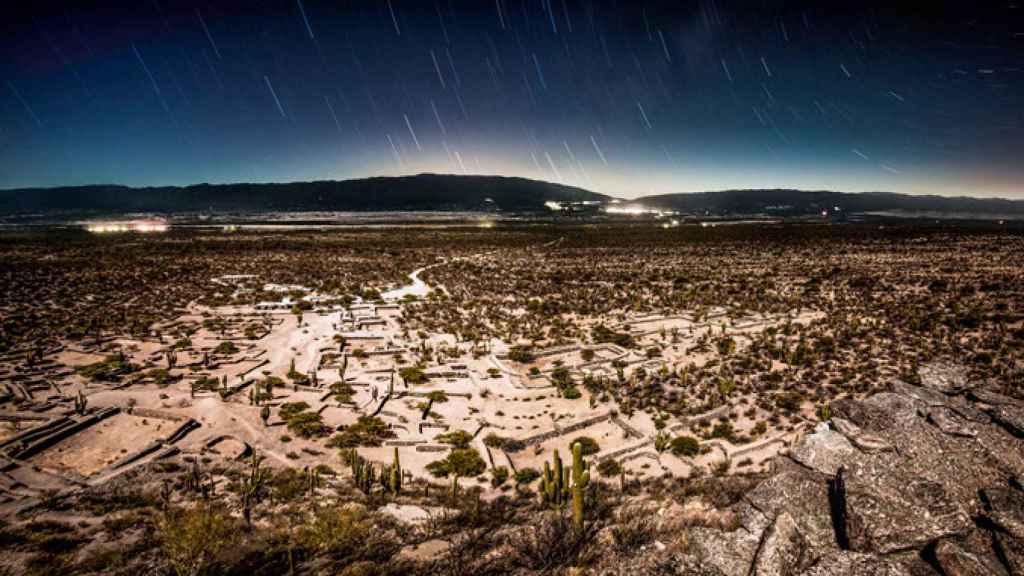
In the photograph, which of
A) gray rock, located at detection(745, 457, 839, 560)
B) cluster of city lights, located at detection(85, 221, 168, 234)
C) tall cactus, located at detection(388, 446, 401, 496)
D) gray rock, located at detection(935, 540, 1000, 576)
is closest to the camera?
gray rock, located at detection(935, 540, 1000, 576)

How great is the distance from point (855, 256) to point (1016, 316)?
139 ft

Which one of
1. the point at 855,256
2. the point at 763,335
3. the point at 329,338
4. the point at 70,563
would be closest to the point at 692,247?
the point at 855,256

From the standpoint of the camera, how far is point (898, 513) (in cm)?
749

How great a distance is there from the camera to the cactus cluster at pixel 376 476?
38.4 feet

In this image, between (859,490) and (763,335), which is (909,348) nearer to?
(763,335)

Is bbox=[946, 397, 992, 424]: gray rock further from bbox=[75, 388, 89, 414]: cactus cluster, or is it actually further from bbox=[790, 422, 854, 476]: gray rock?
bbox=[75, 388, 89, 414]: cactus cluster

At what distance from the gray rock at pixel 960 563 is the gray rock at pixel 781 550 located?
71.8 inches

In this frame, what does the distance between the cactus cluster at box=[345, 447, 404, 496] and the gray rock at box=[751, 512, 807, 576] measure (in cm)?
880

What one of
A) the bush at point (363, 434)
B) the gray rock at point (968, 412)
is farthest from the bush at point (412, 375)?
the gray rock at point (968, 412)

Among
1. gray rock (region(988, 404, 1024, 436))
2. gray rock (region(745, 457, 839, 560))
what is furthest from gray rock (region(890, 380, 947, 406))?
gray rock (region(745, 457, 839, 560))

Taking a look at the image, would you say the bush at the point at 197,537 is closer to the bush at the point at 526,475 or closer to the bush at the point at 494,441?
the bush at the point at 526,475

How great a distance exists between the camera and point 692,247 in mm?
81000

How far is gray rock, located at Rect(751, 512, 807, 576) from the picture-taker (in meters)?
7.08

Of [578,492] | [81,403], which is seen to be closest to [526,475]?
[578,492]
